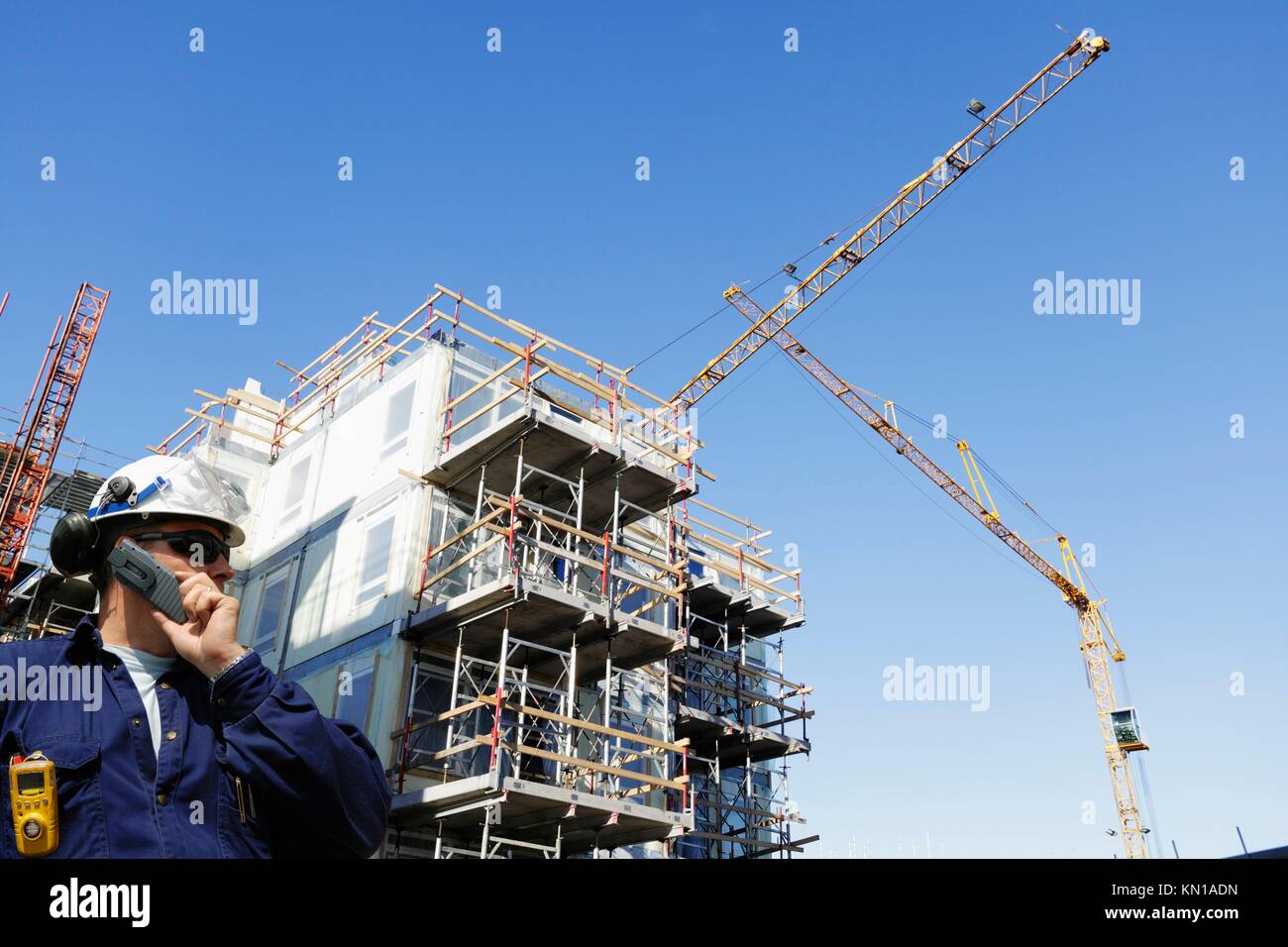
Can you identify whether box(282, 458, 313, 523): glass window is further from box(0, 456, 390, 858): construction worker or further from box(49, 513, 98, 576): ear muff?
box(0, 456, 390, 858): construction worker

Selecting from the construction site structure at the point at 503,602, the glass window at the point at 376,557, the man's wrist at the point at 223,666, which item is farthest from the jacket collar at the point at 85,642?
the glass window at the point at 376,557

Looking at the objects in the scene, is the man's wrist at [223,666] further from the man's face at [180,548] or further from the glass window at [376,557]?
the glass window at [376,557]

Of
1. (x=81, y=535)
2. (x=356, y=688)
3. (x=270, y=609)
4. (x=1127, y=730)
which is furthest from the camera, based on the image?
(x=1127, y=730)

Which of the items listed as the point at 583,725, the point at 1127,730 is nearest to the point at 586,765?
the point at 583,725

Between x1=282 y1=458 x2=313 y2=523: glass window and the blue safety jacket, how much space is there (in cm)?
2631

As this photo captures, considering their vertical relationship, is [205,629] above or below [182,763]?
above

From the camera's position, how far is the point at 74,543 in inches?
131

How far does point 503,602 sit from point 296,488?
36.9 ft

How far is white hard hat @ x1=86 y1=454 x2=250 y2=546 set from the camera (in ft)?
10.9

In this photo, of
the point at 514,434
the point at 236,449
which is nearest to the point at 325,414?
the point at 236,449

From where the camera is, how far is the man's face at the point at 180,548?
331 centimetres

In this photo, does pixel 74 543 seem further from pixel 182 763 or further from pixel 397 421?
pixel 397 421
